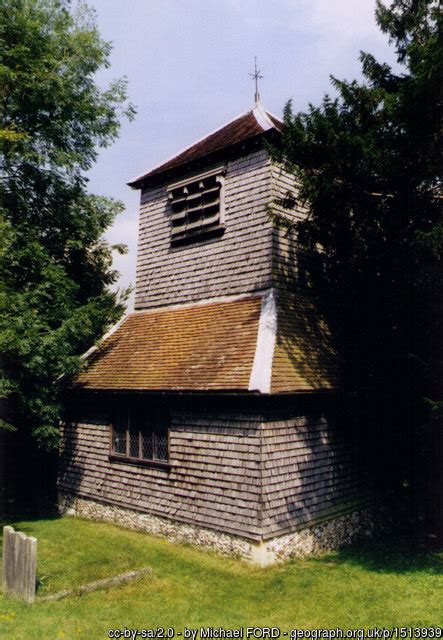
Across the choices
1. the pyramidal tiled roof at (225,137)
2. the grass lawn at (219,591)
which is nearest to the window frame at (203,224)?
the pyramidal tiled roof at (225,137)

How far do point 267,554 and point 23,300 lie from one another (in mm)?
9123

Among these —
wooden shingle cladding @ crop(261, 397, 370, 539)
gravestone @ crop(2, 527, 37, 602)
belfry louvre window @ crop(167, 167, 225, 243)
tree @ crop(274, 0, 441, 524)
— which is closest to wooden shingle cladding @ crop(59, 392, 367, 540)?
wooden shingle cladding @ crop(261, 397, 370, 539)

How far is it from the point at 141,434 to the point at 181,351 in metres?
2.40

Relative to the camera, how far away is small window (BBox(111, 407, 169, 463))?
1202 cm

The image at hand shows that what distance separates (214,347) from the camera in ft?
38.9

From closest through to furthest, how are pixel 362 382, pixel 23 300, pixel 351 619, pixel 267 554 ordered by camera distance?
pixel 351 619 < pixel 267 554 < pixel 362 382 < pixel 23 300

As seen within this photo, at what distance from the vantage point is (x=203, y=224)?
1432 cm

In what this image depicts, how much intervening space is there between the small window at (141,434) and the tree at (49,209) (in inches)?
78.9

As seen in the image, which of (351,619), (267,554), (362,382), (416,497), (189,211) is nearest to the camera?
(351,619)

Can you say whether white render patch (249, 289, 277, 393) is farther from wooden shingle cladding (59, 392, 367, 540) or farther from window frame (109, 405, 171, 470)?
window frame (109, 405, 171, 470)

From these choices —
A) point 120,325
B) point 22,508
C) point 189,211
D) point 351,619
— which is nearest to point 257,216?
point 189,211

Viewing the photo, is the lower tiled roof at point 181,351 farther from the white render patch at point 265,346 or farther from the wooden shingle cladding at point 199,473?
the wooden shingle cladding at point 199,473

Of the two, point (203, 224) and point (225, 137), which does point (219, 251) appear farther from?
point (225, 137)

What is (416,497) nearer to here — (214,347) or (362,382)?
(362,382)
